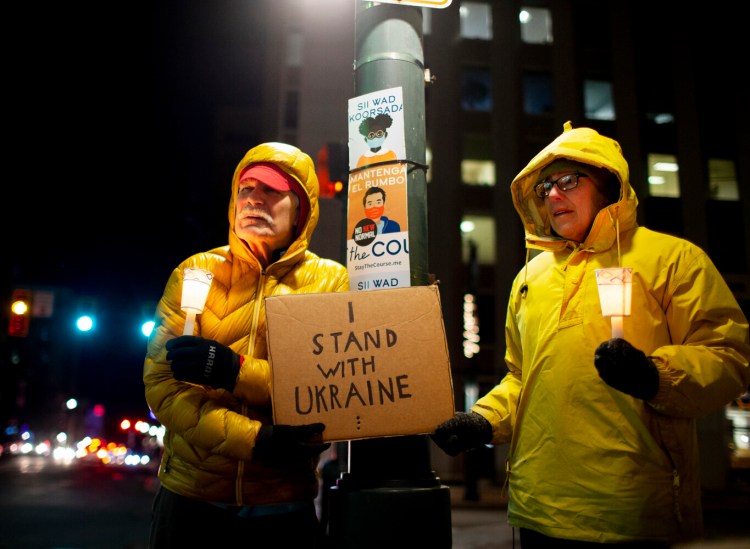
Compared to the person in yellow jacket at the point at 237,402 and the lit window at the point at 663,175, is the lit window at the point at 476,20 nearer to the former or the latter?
the lit window at the point at 663,175

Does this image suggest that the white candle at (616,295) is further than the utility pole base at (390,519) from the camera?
No

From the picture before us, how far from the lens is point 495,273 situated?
80.5ft

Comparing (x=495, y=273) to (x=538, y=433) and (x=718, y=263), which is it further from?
(x=538, y=433)

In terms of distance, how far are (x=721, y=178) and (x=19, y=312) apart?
27661 mm

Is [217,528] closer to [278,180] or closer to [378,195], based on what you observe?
[278,180]

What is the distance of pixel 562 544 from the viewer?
2.33 meters

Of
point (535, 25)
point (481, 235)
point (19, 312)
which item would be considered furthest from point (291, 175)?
point (535, 25)

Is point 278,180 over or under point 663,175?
under

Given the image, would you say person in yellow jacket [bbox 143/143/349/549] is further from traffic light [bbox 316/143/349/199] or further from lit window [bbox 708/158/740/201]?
lit window [bbox 708/158/740/201]

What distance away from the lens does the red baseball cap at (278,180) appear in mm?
3057

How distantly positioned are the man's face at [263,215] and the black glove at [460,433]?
1299mm

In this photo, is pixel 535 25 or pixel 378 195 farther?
pixel 535 25

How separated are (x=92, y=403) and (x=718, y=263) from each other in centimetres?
8234

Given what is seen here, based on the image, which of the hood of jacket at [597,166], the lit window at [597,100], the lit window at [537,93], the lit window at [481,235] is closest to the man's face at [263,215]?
the hood of jacket at [597,166]
